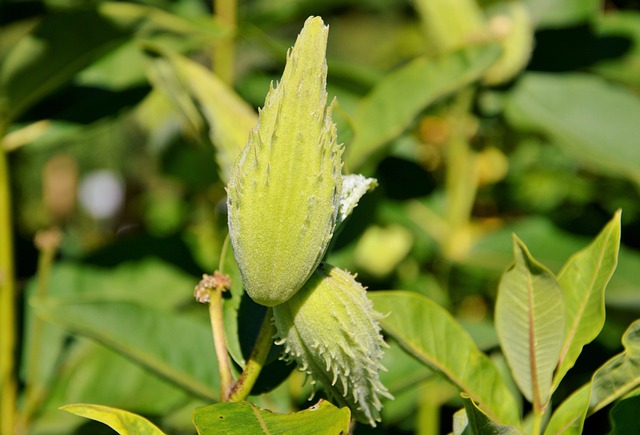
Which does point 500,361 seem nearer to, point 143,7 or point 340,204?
point 340,204

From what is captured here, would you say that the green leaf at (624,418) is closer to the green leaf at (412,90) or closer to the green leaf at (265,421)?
the green leaf at (265,421)

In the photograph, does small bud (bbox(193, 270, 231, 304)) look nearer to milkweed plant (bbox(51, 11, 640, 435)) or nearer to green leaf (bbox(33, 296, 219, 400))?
milkweed plant (bbox(51, 11, 640, 435))

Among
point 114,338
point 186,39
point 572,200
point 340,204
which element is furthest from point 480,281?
point 340,204

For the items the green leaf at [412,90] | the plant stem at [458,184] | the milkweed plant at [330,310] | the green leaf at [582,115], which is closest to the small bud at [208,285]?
the milkweed plant at [330,310]

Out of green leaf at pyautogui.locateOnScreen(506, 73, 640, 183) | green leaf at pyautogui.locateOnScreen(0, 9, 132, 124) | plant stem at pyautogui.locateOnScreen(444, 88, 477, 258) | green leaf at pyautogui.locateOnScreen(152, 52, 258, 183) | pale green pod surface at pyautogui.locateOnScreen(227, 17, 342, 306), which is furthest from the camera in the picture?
plant stem at pyautogui.locateOnScreen(444, 88, 477, 258)

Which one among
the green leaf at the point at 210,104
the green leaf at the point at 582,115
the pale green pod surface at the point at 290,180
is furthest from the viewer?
the green leaf at the point at 582,115

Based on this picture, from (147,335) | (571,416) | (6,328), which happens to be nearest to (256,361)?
(571,416)

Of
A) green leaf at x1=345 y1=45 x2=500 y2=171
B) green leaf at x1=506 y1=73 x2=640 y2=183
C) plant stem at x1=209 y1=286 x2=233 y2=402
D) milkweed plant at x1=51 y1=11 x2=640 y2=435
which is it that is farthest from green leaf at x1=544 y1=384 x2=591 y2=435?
green leaf at x1=506 y1=73 x2=640 y2=183
